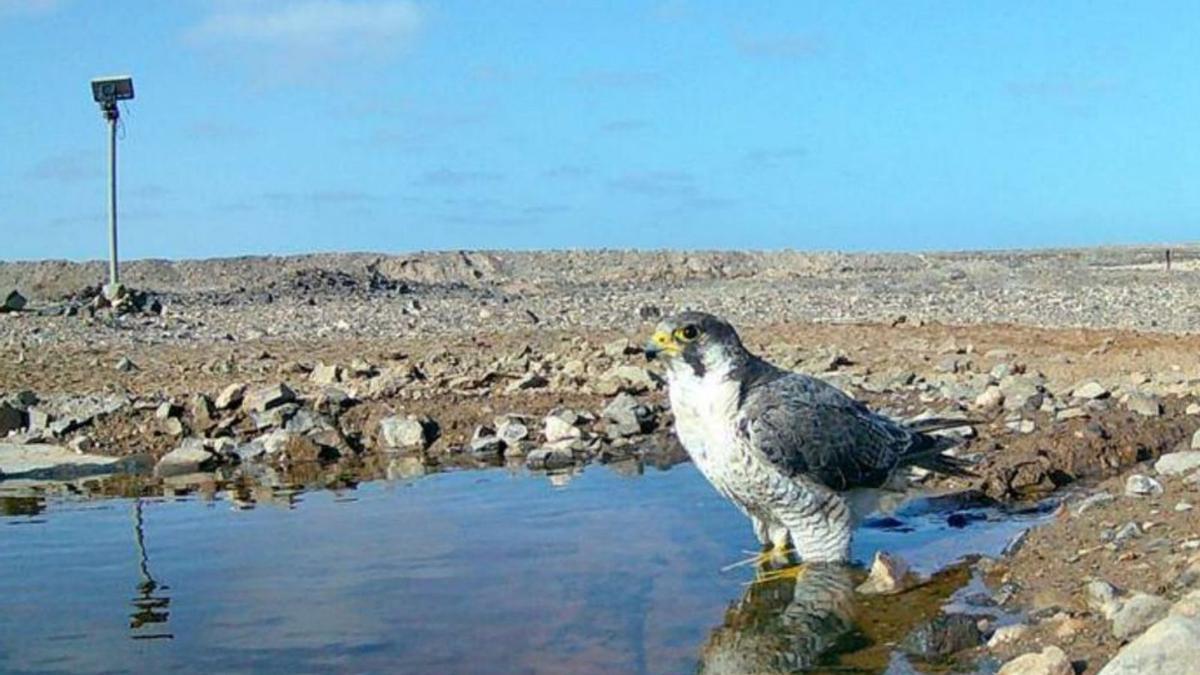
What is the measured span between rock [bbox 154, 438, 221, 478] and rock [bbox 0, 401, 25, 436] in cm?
218

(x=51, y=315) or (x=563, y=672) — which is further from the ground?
(x=51, y=315)

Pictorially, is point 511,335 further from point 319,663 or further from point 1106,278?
point 1106,278

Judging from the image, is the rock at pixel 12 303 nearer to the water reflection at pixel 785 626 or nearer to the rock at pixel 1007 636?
the water reflection at pixel 785 626

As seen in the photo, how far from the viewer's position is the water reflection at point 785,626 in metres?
6.32

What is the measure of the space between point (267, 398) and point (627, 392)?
334 centimetres

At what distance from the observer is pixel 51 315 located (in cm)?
2527

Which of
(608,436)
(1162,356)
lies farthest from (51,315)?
(1162,356)

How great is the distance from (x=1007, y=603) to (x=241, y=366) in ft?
39.0

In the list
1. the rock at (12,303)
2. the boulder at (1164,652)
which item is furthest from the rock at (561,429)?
the rock at (12,303)

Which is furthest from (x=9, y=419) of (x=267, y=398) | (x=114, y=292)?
(x=114, y=292)

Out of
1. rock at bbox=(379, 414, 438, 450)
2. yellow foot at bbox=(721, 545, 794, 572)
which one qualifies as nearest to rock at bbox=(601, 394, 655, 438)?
rock at bbox=(379, 414, 438, 450)

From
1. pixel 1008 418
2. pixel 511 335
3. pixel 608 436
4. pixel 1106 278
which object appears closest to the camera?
pixel 1008 418

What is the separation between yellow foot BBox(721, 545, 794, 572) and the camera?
7.97 m

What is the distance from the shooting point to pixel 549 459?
11.8m
